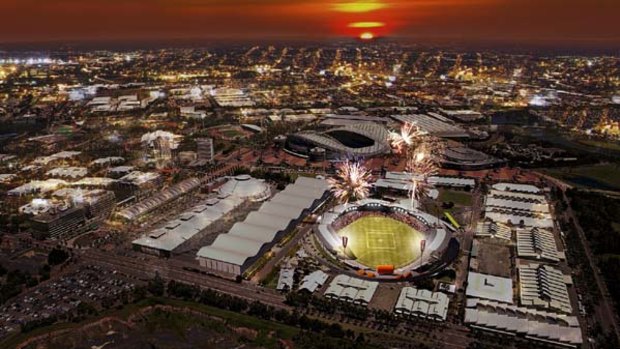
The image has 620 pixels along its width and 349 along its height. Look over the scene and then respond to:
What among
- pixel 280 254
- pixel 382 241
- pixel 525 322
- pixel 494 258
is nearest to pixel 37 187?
pixel 280 254

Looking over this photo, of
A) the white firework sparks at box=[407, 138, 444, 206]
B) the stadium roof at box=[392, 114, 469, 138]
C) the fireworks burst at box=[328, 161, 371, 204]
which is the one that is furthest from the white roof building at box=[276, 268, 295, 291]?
the stadium roof at box=[392, 114, 469, 138]

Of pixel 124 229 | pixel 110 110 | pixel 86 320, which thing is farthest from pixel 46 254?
pixel 110 110

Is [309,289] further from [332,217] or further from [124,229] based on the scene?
[124,229]

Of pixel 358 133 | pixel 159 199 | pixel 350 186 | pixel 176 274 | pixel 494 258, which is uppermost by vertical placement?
pixel 358 133

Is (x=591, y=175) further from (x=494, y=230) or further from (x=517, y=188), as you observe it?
(x=494, y=230)

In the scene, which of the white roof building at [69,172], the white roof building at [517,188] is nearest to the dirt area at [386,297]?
the white roof building at [517,188]
